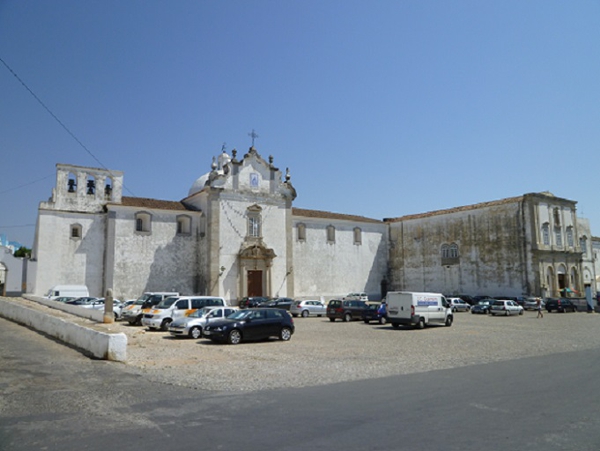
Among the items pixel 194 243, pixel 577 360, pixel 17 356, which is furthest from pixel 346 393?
pixel 194 243

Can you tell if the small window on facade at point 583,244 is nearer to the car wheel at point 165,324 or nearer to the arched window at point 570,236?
the arched window at point 570,236

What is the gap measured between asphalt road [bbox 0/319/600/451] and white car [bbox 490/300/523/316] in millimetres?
24369

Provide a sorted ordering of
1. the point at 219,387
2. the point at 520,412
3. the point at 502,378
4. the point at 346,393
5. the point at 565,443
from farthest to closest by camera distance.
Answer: the point at 502,378
the point at 219,387
the point at 346,393
the point at 520,412
the point at 565,443

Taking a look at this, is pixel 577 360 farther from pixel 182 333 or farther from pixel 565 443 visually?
pixel 182 333

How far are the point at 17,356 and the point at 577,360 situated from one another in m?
15.2

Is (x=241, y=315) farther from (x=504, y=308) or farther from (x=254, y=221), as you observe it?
(x=504, y=308)

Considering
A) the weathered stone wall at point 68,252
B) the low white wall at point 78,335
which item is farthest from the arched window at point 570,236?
the low white wall at point 78,335

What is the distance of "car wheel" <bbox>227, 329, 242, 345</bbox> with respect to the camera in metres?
17.2

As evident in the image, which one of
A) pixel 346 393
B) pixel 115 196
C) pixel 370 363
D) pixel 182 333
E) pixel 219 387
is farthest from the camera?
pixel 115 196

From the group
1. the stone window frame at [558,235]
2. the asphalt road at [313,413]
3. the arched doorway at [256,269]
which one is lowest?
the asphalt road at [313,413]

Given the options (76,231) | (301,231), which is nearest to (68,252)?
(76,231)

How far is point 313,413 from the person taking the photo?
7.39 metres

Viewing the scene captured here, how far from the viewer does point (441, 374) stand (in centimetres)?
1101

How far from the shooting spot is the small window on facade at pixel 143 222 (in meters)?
37.2
